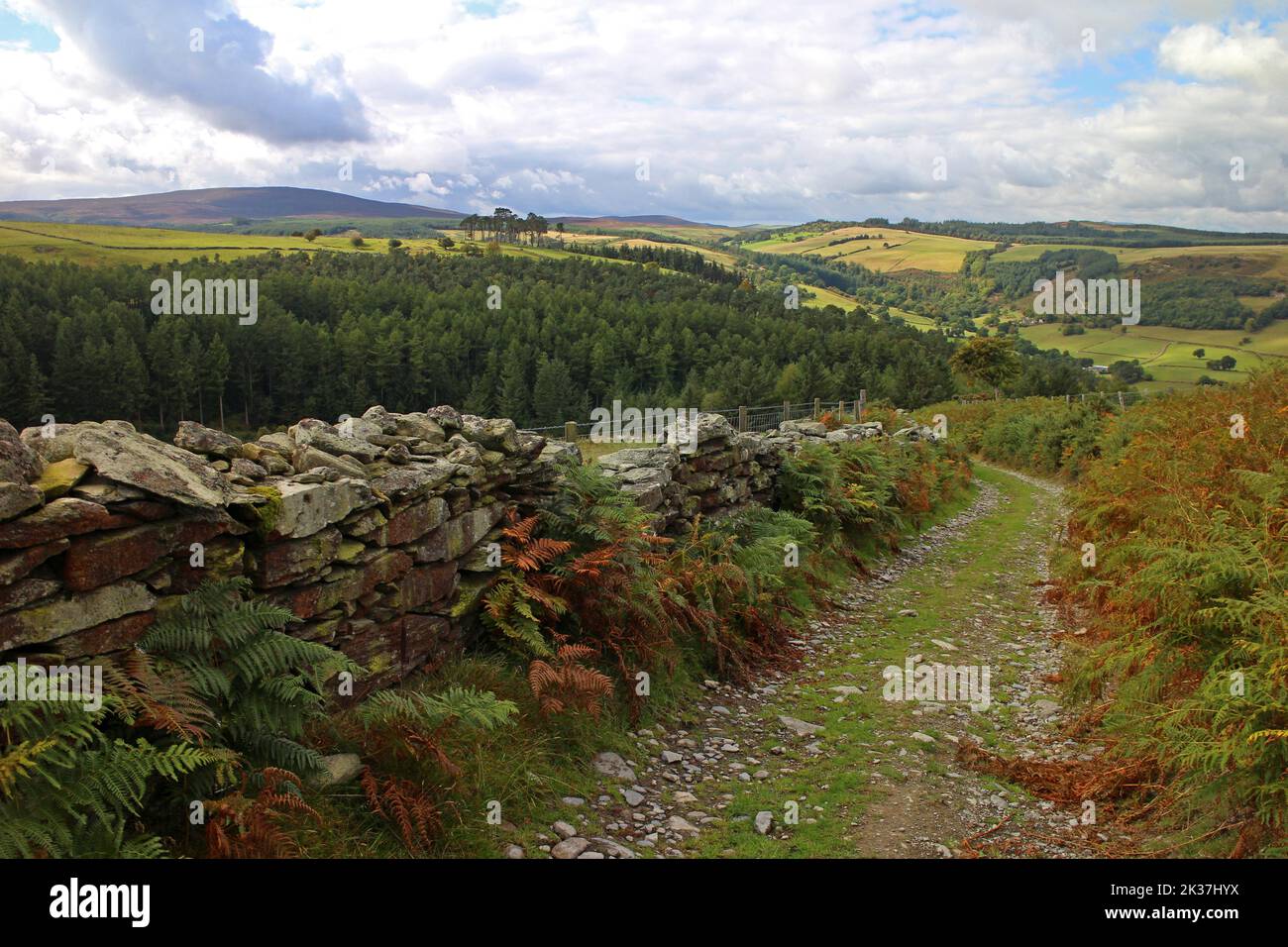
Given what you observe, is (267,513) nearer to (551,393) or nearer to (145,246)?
(551,393)

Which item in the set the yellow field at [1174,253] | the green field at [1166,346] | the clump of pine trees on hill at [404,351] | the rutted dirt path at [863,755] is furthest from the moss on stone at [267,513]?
the yellow field at [1174,253]

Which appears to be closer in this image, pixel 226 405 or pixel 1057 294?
pixel 226 405

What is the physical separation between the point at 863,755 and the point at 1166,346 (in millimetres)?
101234

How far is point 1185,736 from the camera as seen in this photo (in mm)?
4977

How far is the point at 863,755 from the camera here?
21.5 feet

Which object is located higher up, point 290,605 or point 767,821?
point 290,605

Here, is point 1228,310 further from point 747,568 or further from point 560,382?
point 747,568

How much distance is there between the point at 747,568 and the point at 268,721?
22.2ft

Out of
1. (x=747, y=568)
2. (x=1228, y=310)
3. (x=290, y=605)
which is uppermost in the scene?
(x=1228, y=310)

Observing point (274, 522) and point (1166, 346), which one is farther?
point (1166, 346)

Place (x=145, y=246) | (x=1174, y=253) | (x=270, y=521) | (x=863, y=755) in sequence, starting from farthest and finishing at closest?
(x=1174, y=253)
(x=145, y=246)
(x=863, y=755)
(x=270, y=521)

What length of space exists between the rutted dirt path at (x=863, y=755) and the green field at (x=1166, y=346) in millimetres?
55834

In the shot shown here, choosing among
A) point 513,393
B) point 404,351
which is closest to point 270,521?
point 513,393

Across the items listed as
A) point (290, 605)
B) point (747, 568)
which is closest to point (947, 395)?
point (747, 568)
